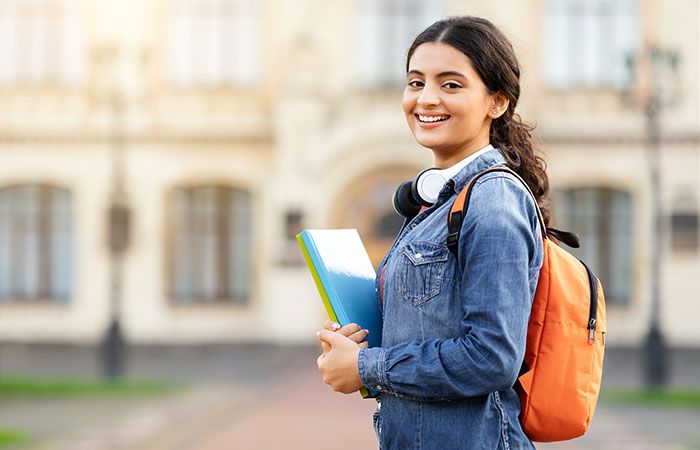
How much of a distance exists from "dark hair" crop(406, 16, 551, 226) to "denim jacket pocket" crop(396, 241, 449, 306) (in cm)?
35

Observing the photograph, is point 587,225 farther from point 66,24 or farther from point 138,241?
point 66,24

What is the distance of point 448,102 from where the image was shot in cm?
250

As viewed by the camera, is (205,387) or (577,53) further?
(577,53)

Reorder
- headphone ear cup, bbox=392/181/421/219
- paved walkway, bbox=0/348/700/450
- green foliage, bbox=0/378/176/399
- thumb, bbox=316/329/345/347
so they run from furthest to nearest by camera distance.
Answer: green foliage, bbox=0/378/176/399 < paved walkway, bbox=0/348/700/450 < headphone ear cup, bbox=392/181/421/219 < thumb, bbox=316/329/345/347

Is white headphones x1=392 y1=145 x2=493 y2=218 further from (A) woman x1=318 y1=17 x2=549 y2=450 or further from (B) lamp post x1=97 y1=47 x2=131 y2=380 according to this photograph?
(B) lamp post x1=97 y1=47 x2=131 y2=380

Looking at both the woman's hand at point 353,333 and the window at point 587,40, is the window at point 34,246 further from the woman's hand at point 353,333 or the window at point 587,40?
the woman's hand at point 353,333

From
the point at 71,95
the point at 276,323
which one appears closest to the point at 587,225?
the point at 276,323

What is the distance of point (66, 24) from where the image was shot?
2522 cm

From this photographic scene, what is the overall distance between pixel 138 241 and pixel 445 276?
23098mm

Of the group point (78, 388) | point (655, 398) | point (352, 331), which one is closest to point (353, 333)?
point (352, 331)

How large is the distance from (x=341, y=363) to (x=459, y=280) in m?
0.34

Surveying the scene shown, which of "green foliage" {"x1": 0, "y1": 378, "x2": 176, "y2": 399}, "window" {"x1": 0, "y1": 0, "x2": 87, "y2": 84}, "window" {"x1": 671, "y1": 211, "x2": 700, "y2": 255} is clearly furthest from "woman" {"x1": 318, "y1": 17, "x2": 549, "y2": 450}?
"window" {"x1": 0, "y1": 0, "x2": 87, "y2": 84}

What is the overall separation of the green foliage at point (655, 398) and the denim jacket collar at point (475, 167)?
1307cm

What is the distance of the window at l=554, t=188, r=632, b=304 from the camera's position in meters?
24.1
